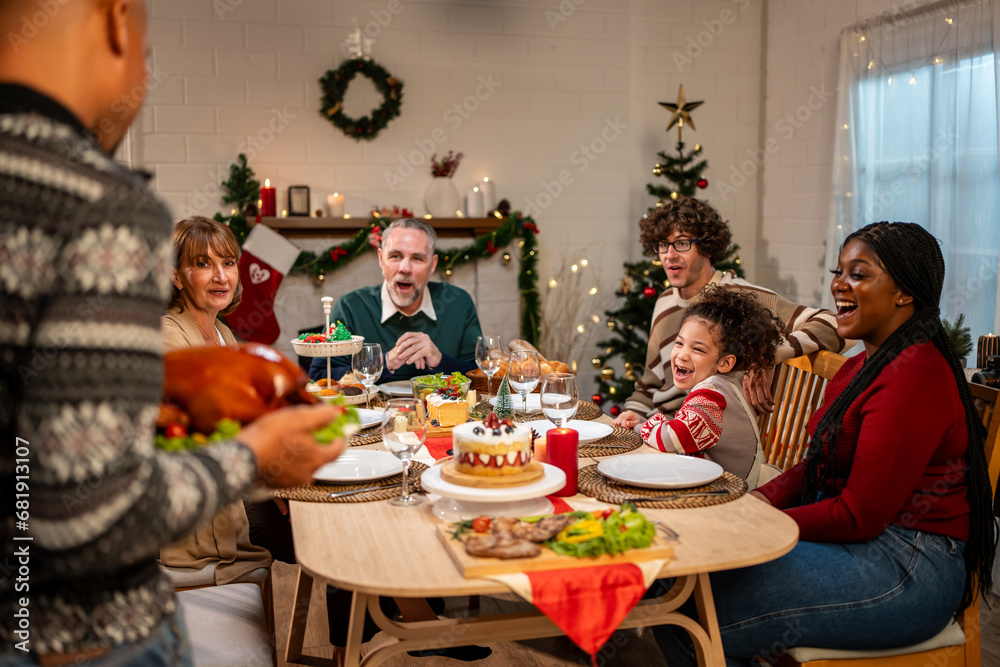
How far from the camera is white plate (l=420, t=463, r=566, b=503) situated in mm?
1470

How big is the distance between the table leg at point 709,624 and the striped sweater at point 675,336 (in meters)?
1.31

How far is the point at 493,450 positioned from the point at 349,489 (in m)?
0.36

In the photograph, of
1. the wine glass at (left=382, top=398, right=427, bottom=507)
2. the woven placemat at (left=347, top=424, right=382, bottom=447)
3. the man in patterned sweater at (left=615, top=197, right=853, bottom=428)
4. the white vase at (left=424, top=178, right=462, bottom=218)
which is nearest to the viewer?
the wine glass at (left=382, top=398, right=427, bottom=507)

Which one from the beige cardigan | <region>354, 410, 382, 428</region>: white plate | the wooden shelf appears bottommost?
the beige cardigan

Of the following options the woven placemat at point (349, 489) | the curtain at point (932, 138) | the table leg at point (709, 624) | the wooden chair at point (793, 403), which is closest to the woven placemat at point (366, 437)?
the woven placemat at point (349, 489)

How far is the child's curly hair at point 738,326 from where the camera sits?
7.45ft

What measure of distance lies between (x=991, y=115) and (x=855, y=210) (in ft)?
2.65

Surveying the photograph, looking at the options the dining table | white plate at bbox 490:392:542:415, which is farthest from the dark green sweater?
the dining table

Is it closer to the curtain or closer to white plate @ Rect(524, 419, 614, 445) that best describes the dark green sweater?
white plate @ Rect(524, 419, 614, 445)

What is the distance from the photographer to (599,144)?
510 cm

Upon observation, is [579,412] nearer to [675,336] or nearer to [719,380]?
[719,380]

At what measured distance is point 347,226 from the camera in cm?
461

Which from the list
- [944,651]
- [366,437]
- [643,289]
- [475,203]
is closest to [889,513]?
[944,651]

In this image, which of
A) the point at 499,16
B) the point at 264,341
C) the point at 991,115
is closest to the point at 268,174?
the point at 264,341
